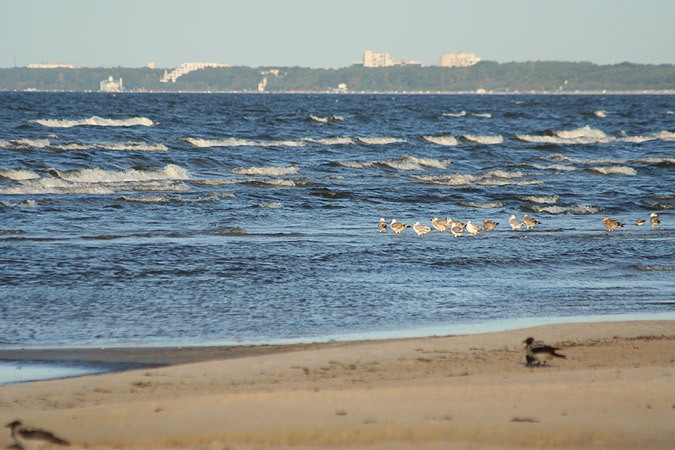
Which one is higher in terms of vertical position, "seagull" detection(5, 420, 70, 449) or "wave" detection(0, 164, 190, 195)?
"seagull" detection(5, 420, 70, 449)

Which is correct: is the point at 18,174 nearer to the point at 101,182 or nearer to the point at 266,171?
the point at 101,182

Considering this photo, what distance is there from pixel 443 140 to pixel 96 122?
655 inches

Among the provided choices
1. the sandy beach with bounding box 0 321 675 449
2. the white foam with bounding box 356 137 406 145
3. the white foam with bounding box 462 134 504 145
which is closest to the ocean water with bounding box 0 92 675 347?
the sandy beach with bounding box 0 321 675 449

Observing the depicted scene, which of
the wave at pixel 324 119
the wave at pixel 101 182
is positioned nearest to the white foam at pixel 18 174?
the wave at pixel 101 182

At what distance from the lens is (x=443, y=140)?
38.9 m

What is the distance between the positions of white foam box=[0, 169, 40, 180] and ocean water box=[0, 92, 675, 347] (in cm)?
5

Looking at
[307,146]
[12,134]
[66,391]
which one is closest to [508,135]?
[307,146]

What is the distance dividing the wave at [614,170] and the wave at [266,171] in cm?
934

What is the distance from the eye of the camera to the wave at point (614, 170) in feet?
91.1

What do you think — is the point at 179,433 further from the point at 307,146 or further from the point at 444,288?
the point at 307,146

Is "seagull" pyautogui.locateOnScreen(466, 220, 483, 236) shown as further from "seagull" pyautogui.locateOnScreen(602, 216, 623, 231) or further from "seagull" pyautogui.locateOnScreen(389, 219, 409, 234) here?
"seagull" pyautogui.locateOnScreen(602, 216, 623, 231)

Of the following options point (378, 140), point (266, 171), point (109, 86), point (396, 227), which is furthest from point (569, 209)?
point (109, 86)

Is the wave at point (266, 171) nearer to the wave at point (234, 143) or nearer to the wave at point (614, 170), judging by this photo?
the wave at point (234, 143)

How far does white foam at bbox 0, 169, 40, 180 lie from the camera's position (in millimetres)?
22156
